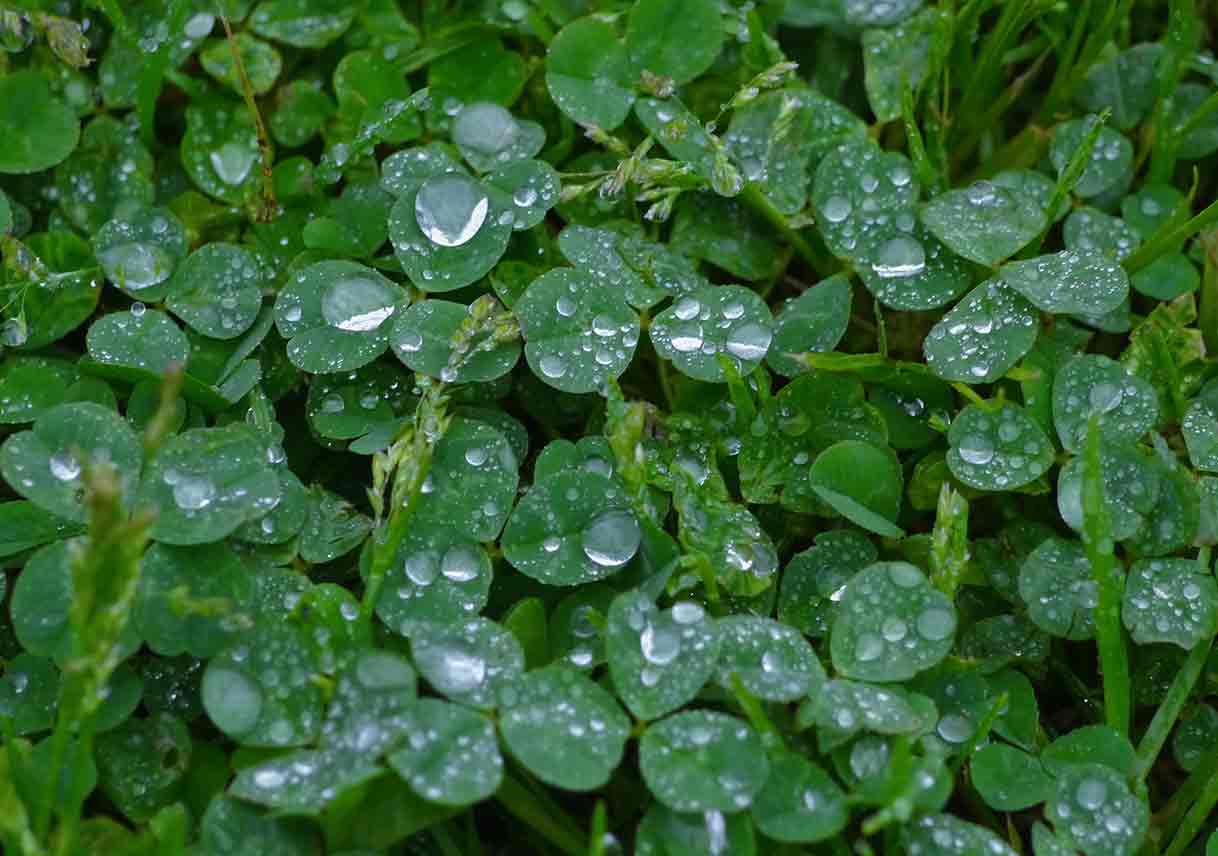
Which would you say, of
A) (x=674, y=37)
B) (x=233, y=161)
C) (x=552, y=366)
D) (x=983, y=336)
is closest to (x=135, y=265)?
(x=233, y=161)

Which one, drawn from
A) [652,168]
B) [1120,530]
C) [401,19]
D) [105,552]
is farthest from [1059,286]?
[105,552]

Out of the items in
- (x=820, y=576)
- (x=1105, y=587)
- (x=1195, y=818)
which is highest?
(x=1105, y=587)

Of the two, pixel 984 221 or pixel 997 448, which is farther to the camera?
pixel 984 221

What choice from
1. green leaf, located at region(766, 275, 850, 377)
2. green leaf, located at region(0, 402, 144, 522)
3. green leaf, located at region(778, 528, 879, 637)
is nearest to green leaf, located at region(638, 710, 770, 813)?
green leaf, located at region(778, 528, 879, 637)

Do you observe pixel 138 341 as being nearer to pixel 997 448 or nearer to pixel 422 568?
pixel 422 568

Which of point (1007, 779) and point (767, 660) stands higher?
point (767, 660)

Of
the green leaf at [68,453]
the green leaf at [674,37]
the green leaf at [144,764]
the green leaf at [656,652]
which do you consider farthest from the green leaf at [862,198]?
the green leaf at [144,764]

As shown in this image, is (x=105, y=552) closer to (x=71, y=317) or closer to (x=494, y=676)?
(x=494, y=676)
